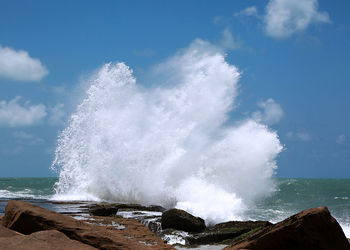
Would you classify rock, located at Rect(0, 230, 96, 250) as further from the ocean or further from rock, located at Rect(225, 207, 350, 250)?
the ocean

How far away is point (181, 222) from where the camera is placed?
1077cm

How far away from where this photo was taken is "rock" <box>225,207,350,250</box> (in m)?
5.01

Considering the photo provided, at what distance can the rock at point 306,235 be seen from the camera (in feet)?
16.4

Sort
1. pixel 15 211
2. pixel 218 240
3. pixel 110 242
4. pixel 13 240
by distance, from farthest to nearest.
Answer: pixel 218 240, pixel 15 211, pixel 110 242, pixel 13 240

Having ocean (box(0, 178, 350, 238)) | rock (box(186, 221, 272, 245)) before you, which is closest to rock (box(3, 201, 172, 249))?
rock (box(186, 221, 272, 245))

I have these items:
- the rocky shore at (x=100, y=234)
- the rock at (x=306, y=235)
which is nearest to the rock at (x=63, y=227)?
the rocky shore at (x=100, y=234)

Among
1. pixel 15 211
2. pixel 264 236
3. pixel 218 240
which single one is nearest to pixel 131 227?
pixel 218 240

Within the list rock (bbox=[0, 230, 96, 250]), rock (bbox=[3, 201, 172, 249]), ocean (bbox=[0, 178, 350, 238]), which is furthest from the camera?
ocean (bbox=[0, 178, 350, 238])

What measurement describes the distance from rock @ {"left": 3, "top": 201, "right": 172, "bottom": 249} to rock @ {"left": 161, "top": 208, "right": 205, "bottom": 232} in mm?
5547

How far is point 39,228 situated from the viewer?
5.25 meters

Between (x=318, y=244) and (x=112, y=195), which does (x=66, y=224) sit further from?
(x=112, y=195)

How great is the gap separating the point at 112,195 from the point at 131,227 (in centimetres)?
1577

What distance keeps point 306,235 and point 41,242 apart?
318 cm

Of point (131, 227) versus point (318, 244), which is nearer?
point (318, 244)
